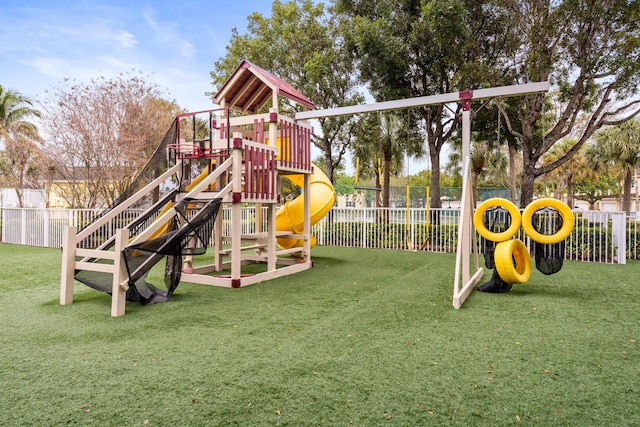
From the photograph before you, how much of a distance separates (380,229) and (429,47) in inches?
240

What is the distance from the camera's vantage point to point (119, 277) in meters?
4.88

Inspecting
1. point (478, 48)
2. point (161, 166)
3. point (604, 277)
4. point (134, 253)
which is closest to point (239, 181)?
point (161, 166)

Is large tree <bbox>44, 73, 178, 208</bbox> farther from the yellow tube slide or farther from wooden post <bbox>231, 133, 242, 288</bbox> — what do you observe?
wooden post <bbox>231, 133, 242, 288</bbox>

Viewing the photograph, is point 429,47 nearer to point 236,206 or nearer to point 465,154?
point 465,154

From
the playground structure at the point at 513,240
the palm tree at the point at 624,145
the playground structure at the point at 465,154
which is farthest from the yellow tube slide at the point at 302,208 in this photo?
the palm tree at the point at 624,145

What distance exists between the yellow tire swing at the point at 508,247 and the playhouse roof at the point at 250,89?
4.07 meters

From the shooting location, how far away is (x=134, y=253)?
496 centimetres

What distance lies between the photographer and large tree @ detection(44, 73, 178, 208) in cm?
1436

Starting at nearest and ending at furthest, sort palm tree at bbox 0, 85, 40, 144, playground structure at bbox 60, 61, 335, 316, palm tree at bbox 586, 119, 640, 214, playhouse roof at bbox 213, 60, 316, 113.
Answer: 1. playground structure at bbox 60, 61, 335, 316
2. playhouse roof at bbox 213, 60, 316, 113
3. palm tree at bbox 586, 119, 640, 214
4. palm tree at bbox 0, 85, 40, 144

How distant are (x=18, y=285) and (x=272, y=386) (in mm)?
5879

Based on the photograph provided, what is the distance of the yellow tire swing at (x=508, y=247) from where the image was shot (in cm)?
569

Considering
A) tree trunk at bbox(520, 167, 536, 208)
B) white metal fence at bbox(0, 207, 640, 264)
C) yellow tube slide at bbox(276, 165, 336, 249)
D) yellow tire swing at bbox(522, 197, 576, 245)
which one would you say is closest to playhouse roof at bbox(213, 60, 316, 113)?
yellow tube slide at bbox(276, 165, 336, 249)

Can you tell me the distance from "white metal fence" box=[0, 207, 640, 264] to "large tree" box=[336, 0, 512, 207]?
142 inches

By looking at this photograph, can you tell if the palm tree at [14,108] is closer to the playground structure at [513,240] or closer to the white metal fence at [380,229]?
the white metal fence at [380,229]
